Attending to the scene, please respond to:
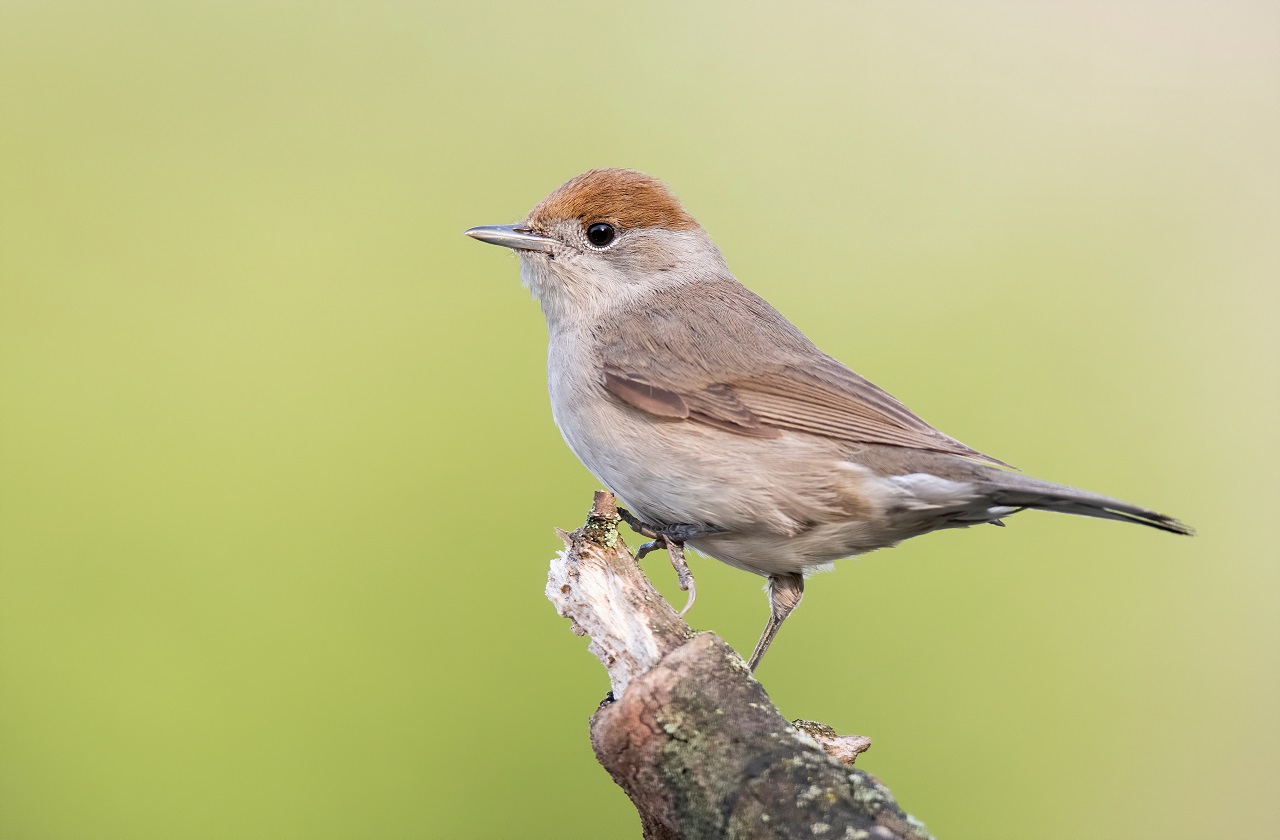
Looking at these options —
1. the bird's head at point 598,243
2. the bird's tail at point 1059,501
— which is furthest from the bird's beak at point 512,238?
the bird's tail at point 1059,501

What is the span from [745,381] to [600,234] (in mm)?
1083

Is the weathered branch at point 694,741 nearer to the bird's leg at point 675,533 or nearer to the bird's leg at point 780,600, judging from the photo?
the bird's leg at point 675,533

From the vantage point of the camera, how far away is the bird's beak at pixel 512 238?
14.6 feet

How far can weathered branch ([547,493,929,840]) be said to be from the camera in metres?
2.35

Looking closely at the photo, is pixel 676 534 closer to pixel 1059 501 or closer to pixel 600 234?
pixel 1059 501

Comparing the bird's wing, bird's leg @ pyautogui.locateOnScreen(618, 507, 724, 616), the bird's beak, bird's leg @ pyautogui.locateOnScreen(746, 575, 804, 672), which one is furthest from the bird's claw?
the bird's beak

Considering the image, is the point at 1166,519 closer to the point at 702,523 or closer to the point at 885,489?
the point at 885,489

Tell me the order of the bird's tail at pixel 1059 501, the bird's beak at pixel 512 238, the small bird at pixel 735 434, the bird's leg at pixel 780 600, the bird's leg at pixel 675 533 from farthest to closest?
the bird's beak at pixel 512 238 < the bird's leg at pixel 780 600 < the bird's leg at pixel 675 533 < the small bird at pixel 735 434 < the bird's tail at pixel 1059 501

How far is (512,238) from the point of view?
4.45m

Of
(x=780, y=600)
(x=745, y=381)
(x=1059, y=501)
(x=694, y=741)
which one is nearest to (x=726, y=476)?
(x=745, y=381)

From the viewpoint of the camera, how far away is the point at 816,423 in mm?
3777

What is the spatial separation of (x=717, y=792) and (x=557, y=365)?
216cm

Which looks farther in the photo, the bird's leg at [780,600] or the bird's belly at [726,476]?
the bird's leg at [780,600]

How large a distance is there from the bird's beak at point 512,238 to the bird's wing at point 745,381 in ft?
1.64
